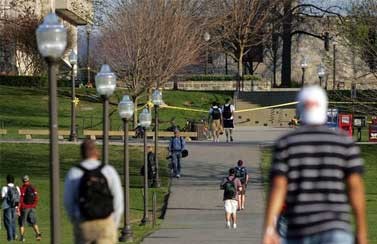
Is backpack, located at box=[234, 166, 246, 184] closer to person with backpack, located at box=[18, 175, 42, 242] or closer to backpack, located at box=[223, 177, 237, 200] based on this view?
backpack, located at box=[223, 177, 237, 200]

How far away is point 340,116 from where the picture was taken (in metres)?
47.7

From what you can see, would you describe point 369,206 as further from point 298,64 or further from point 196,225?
Result: point 298,64

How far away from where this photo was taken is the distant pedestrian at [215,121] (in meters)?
47.4

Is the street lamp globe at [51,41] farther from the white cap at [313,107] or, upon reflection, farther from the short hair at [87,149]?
the white cap at [313,107]

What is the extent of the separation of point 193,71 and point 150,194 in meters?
50.4

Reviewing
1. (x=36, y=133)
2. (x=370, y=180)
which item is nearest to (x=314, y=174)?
(x=370, y=180)

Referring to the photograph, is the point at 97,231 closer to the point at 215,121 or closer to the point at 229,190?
the point at 229,190

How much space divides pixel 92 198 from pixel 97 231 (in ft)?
1.18

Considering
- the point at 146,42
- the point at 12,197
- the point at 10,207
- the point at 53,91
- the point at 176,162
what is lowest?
the point at 10,207

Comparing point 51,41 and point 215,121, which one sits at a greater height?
point 51,41

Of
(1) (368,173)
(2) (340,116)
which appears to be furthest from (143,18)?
(1) (368,173)

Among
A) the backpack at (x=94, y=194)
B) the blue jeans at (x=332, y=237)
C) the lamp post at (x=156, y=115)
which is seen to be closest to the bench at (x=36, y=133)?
the lamp post at (x=156, y=115)

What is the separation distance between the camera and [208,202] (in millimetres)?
33312

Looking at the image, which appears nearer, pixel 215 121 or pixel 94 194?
pixel 94 194
